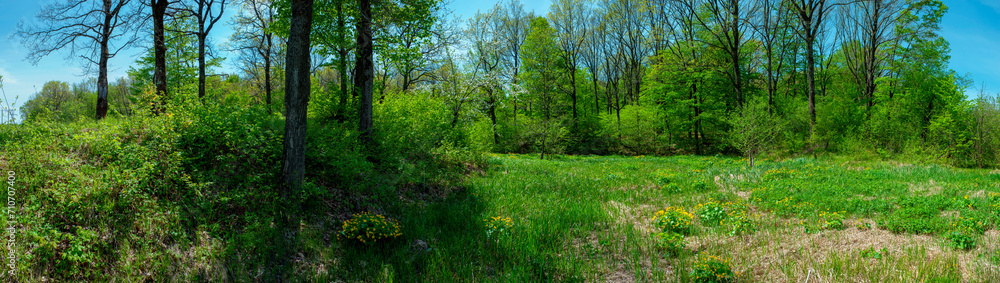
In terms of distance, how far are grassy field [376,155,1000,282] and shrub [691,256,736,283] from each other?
12 mm

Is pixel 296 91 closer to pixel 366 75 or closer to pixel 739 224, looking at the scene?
pixel 366 75

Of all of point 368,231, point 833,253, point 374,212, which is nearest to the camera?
point 833,253

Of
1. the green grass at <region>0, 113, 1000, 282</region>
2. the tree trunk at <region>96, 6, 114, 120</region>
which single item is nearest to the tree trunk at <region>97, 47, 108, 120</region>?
the tree trunk at <region>96, 6, 114, 120</region>

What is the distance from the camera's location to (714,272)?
380cm

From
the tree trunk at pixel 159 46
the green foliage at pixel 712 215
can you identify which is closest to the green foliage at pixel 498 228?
the green foliage at pixel 712 215

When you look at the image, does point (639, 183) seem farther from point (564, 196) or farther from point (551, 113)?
point (551, 113)

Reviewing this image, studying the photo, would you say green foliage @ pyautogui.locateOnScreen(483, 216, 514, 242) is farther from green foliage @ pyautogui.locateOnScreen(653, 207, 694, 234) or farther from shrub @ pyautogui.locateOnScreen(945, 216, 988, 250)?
shrub @ pyautogui.locateOnScreen(945, 216, 988, 250)

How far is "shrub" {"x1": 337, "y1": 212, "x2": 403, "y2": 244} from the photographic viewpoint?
486cm

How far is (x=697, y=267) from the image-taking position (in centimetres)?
395

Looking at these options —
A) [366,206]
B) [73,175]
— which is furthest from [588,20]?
[73,175]

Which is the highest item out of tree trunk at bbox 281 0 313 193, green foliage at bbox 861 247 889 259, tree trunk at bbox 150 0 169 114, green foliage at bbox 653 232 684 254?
tree trunk at bbox 150 0 169 114

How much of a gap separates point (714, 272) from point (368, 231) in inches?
160

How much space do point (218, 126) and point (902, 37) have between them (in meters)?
38.4

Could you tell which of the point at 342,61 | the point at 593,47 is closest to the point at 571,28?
the point at 593,47
